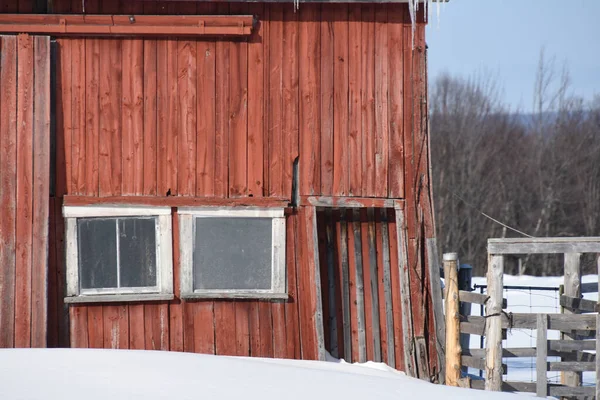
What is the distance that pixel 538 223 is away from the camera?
45.7 meters

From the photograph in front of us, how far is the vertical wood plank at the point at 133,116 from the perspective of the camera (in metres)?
11.4

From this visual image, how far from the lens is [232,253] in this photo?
1158cm

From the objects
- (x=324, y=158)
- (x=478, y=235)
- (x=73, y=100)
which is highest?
(x=73, y=100)

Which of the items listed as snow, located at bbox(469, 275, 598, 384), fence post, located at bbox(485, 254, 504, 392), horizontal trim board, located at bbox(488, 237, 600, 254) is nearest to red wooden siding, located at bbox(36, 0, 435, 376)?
fence post, located at bbox(485, 254, 504, 392)

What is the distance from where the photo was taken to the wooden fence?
10680 millimetres

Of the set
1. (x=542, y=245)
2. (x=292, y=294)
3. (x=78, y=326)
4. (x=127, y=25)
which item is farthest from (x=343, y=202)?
(x=78, y=326)

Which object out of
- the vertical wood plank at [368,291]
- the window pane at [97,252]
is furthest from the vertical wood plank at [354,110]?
the window pane at [97,252]

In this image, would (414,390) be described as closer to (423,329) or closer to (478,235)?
(423,329)

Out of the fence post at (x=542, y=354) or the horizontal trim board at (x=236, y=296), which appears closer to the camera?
the fence post at (x=542, y=354)

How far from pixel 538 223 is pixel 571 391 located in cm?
3577

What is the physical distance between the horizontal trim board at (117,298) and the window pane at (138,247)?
174 mm

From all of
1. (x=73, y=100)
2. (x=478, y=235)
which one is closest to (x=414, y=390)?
(x=73, y=100)

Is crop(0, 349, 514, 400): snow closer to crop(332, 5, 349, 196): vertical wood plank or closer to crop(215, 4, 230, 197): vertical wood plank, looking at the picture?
crop(215, 4, 230, 197): vertical wood plank

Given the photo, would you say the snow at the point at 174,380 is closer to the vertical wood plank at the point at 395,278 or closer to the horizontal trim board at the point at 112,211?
the vertical wood plank at the point at 395,278
